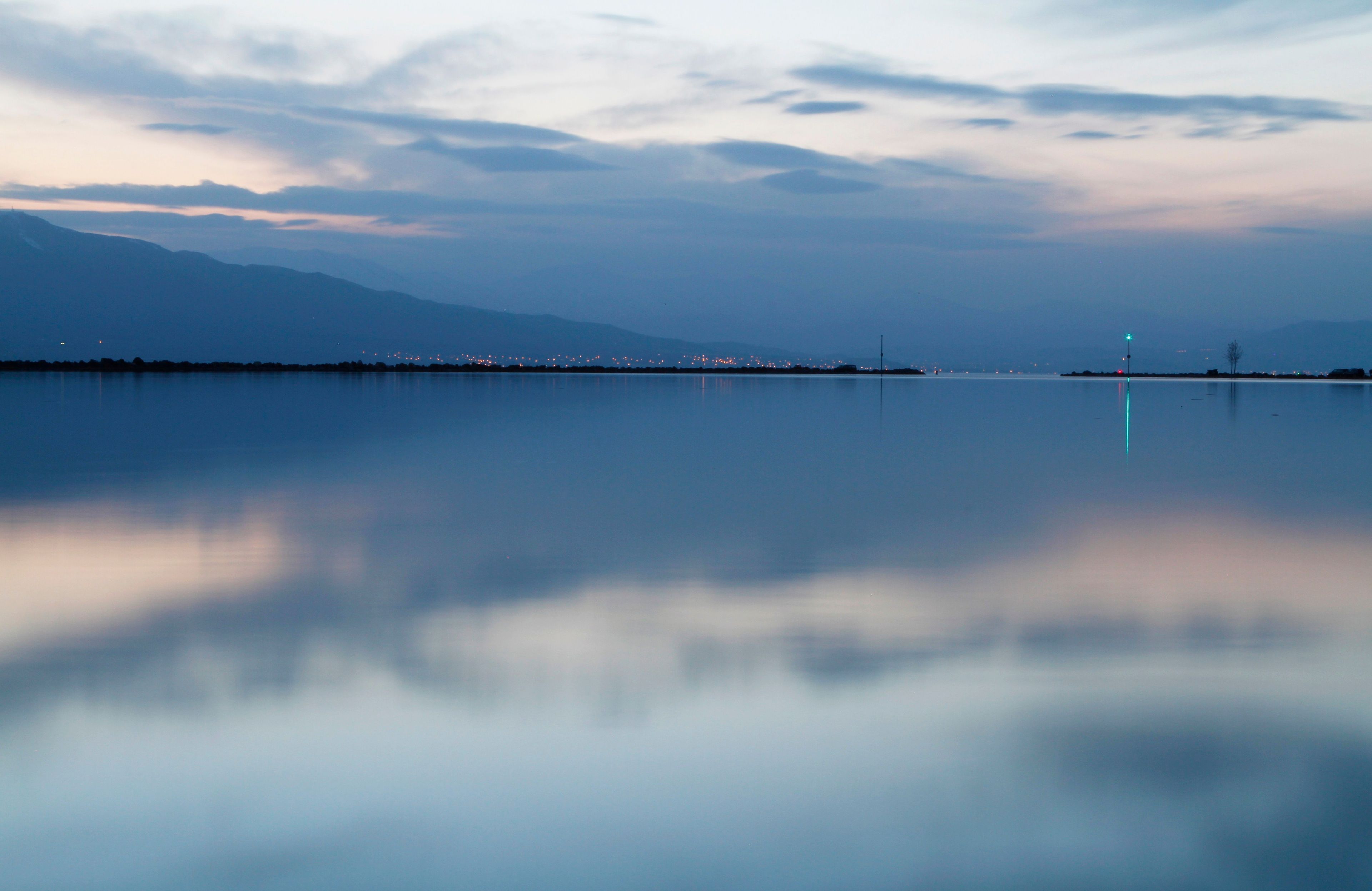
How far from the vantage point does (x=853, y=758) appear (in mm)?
4977

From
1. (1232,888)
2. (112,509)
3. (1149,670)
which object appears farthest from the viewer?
(112,509)

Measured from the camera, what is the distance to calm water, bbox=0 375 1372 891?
13.5 feet

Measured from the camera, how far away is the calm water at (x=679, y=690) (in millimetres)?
4113

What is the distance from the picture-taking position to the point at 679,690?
592cm

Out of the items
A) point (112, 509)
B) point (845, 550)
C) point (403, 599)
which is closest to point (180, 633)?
point (403, 599)

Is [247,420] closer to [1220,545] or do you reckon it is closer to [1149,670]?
[1220,545]

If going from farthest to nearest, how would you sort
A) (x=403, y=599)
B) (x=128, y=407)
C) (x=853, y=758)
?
(x=128, y=407) → (x=403, y=599) → (x=853, y=758)

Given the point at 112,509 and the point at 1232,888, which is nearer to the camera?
the point at 1232,888

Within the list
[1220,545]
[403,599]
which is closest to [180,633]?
[403,599]

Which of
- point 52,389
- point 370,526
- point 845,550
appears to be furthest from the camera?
point 52,389

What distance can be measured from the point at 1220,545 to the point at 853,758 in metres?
7.91

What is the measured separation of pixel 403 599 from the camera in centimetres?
829

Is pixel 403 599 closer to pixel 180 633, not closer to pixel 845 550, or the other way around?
pixel 180 633

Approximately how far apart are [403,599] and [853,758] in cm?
447
